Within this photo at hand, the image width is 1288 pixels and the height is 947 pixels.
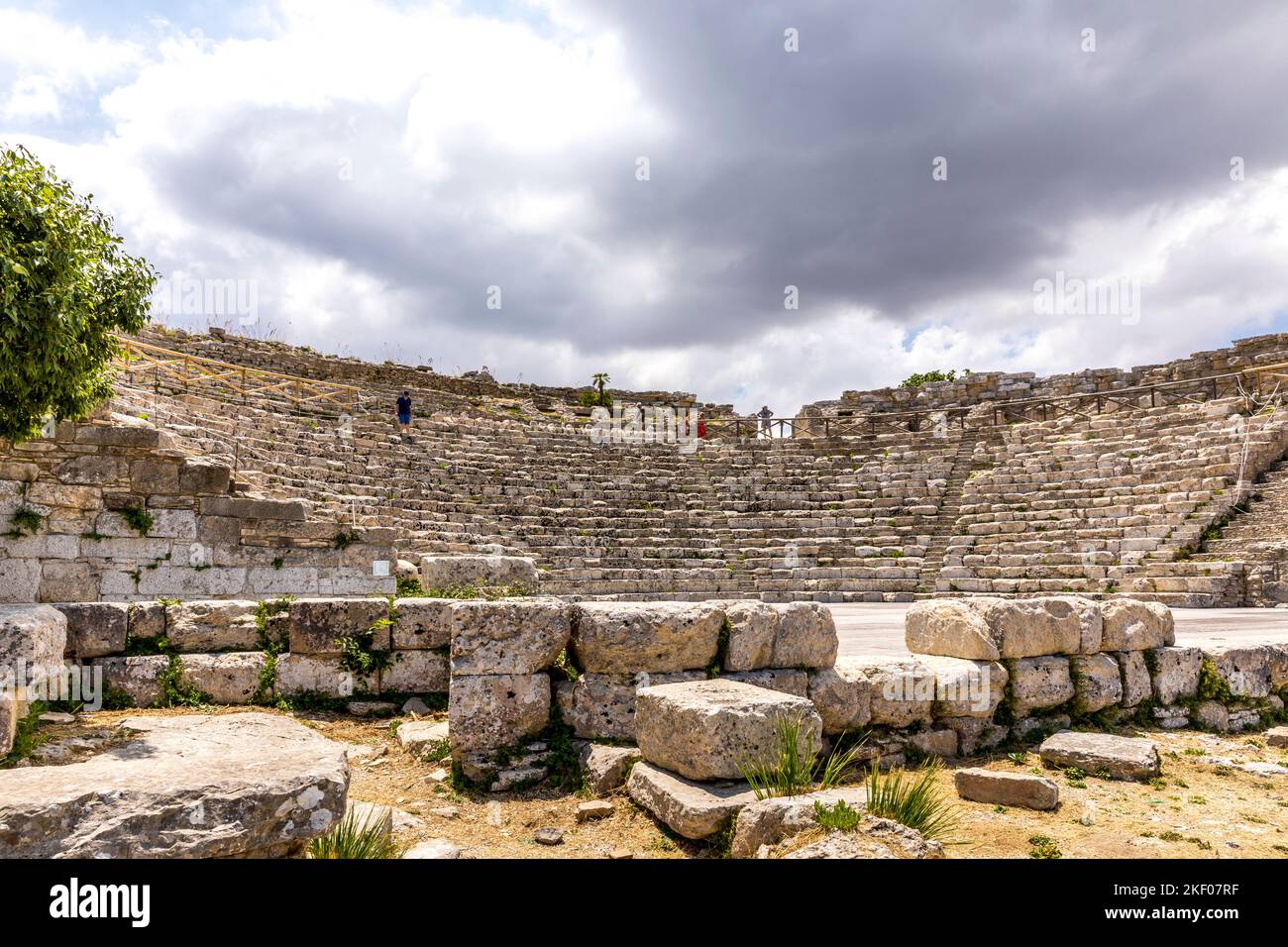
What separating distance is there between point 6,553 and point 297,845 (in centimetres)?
858

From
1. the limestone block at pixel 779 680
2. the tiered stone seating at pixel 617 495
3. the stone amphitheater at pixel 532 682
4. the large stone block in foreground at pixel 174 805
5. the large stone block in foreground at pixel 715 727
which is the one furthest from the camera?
the tiered stone seating at pixel 617 495

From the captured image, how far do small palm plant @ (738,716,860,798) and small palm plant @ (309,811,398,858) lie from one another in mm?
1910

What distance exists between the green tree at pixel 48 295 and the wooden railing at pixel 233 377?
39.1ft

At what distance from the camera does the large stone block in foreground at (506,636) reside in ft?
17.1

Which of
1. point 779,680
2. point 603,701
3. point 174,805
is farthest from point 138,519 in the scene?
point 779,680

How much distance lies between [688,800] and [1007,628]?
359cm

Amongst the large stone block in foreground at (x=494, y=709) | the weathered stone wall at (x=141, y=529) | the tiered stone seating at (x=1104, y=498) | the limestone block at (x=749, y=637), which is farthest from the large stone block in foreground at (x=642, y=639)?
the tiered stone seating at (x=1104, y=498)

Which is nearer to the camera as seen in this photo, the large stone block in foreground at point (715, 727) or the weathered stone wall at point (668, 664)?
the large stone block in foreground at point (715, 727)

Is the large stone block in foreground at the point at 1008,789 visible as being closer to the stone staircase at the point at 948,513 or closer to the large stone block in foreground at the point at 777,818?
the large stone block in foreground at the point at 777,818

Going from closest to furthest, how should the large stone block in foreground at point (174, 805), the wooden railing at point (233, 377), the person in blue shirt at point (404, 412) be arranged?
1. the large stone block in foreground at point (174, 805)
2. the wooden railing at point (233, 377)
3. the person in blue shirt at point (404, 412)

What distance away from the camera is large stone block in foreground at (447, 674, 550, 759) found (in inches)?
201

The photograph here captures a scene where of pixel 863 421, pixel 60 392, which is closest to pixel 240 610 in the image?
pixel 60 392

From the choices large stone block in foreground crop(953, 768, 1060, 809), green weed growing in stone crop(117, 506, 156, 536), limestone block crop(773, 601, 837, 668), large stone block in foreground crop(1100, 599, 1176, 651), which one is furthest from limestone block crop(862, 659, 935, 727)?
green weed growing in stone crop(117, 506, 156, 536)
